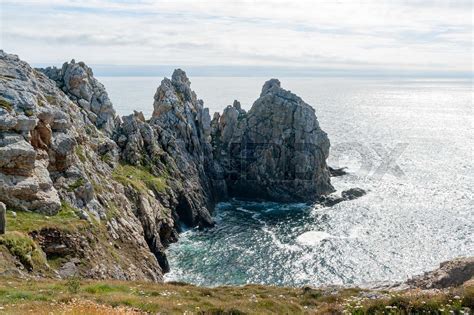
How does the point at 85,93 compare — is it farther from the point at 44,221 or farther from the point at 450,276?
the point at 450,276

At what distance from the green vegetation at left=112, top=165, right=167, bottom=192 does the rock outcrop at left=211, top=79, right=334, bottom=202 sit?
33631 millimetres

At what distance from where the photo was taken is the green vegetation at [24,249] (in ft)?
117

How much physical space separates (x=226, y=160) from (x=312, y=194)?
27.1 meters

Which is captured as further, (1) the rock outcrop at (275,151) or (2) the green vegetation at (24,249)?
(1) the rock outcrop at (275,151)

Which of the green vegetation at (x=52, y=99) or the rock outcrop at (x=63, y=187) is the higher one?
the green vegetation at (x=52, y=99)

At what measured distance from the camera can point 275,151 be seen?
125 metres

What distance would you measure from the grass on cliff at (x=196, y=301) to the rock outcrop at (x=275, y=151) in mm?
85022

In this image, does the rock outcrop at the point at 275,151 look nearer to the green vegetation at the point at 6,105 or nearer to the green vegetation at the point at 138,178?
the green vegetation at the point at 138,178

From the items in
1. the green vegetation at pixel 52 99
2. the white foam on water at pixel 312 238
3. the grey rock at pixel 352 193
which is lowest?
the white foam on water at pixel 312 238

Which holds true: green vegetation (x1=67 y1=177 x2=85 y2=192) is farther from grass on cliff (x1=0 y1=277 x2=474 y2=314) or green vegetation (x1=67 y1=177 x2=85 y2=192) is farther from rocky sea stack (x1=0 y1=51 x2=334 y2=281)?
grass on cliff (x1=0 y1=277 x2=474 y2=314)

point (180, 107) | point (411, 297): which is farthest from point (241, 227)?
point (411, 297)

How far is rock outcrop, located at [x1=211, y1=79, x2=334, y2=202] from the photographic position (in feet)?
395

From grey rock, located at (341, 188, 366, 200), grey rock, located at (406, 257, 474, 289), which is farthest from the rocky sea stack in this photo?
grey rock, located at (406, 257, 474, 289)

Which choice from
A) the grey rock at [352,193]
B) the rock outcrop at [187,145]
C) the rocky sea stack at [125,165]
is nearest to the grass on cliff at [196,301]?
the rocky sea stack at [125,165]
